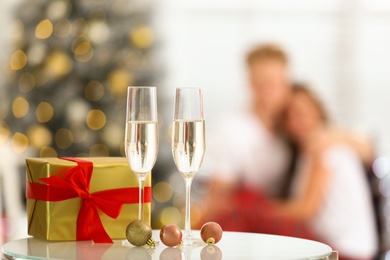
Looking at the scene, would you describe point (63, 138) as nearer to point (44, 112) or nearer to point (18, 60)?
point (44, 112)

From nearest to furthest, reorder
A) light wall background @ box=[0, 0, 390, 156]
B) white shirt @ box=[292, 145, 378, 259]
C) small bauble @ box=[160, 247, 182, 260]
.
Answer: small bauble @ box=[160, 247, 182, 260]
white shirt @ box=[292, 145, 378, 259]
light wall background @ box=[0, 0, 390, 156]

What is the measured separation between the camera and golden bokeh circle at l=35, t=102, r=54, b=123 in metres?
4.88

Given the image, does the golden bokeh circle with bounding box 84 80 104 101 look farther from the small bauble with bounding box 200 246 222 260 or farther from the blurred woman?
the small bauble with bounding box 200 246 222 260

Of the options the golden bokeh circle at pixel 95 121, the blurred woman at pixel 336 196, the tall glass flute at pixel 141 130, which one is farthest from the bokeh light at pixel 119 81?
the tall glass flute at pixel 141 130

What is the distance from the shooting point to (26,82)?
4.92 metres

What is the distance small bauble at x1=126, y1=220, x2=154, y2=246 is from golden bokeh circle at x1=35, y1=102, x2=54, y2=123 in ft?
10.8

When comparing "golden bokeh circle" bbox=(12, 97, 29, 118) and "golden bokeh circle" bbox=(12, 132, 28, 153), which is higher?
"golden bokeh circle" bbox=(12, 97, 29, 118)

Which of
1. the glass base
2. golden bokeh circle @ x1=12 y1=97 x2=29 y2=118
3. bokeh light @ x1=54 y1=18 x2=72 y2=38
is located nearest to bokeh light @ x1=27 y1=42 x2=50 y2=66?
bokeh light @ x1=54 y1=18 x2=72 y2=38

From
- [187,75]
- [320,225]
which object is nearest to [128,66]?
[187,75]

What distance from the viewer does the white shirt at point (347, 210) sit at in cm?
461

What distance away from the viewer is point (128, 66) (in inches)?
195

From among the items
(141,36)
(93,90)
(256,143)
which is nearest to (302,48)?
(256,143)

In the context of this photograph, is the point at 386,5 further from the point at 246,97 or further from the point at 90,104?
the point at 90,104

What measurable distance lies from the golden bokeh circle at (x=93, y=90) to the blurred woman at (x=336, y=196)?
1.19 m
